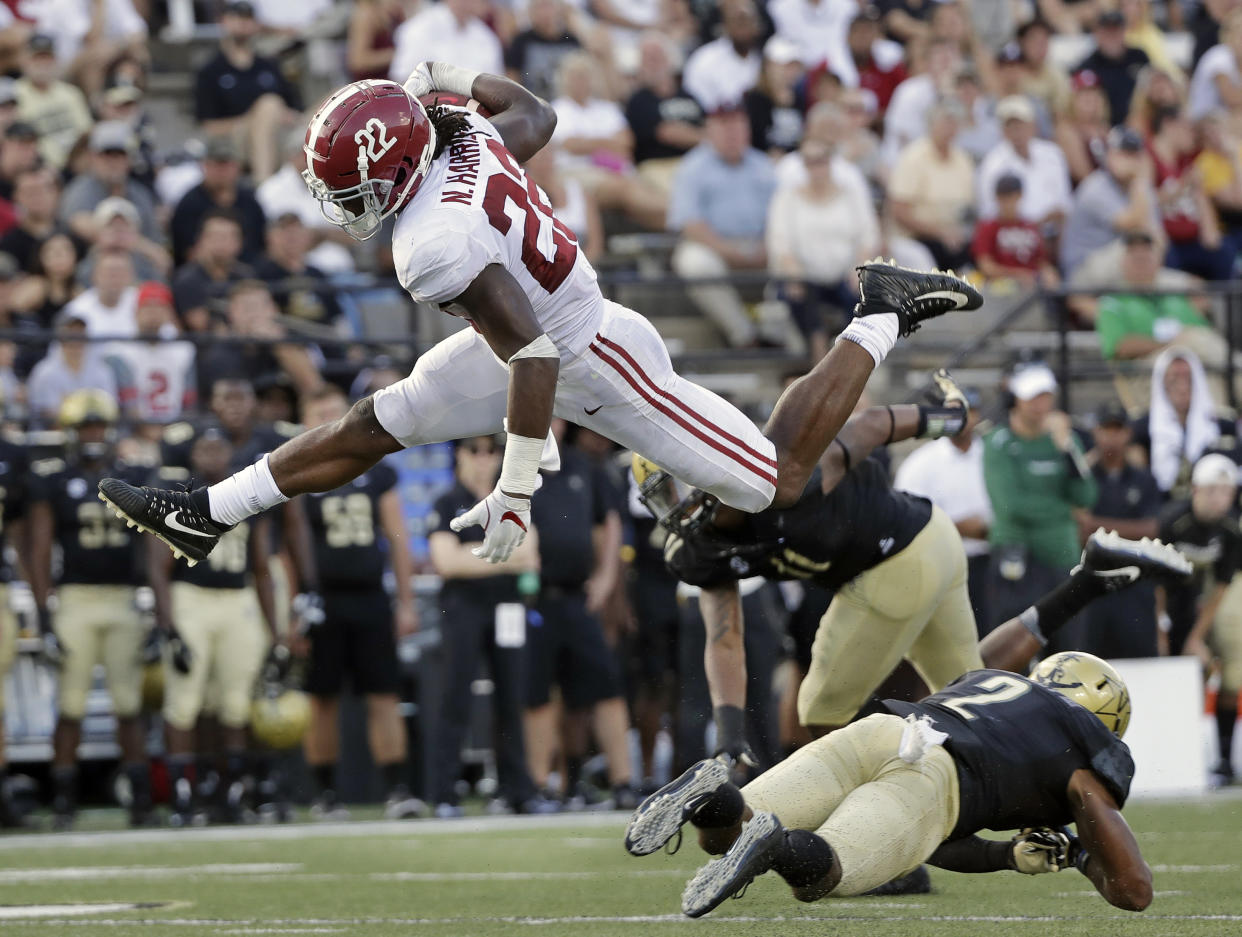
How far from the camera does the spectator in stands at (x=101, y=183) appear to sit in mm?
11422

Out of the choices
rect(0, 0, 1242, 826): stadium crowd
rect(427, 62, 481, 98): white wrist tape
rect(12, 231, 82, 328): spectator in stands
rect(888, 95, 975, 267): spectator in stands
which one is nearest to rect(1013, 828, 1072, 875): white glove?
rect(427, 62, 481, 98): white wrist tape

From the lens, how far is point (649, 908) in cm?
598

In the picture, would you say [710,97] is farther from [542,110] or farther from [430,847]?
[542,110]

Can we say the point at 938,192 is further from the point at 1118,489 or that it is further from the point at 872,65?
the point at 1118,489

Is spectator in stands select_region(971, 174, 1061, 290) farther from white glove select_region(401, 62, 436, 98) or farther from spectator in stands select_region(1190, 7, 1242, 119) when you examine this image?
white glove select_region(401, 62, 436, 98)

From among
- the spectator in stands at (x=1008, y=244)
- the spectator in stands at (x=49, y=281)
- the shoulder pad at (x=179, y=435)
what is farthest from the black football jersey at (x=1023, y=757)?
the spectator in stands at (x=1008, y=244)

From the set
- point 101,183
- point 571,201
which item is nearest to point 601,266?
point 571,201

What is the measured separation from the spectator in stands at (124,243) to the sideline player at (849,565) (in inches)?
218

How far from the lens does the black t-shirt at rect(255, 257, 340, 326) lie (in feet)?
37.5

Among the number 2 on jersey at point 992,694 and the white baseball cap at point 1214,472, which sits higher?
the number 2 on jersey at point 992,694

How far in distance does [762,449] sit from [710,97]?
8140 mm

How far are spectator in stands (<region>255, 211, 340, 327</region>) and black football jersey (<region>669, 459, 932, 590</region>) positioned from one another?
546cm

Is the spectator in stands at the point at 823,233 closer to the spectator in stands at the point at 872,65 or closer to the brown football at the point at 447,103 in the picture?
the spectator in stands at the point at 872,65

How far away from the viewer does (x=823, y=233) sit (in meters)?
11.9
